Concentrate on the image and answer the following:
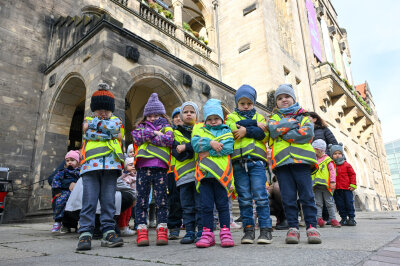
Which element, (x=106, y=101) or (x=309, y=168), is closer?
(x=309, y=168)

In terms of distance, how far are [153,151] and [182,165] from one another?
0.38 m

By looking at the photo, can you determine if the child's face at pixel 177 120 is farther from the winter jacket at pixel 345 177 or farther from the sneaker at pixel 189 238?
the winter jacket at pixel 345 177

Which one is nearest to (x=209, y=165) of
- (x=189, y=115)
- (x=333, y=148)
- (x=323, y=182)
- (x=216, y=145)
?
(x=216, y=145)

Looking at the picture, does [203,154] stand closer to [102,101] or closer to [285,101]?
[285,101]

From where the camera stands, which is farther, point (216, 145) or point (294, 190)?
point (294, 190)

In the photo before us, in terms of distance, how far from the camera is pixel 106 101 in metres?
3.05

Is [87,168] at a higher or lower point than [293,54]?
lower

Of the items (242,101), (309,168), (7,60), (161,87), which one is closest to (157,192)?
(242,101)

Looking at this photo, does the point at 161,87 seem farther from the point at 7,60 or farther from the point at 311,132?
the point at 311,132

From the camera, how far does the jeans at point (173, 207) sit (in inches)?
139

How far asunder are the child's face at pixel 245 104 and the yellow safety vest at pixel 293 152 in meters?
0.50

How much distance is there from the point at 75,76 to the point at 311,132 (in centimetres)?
657

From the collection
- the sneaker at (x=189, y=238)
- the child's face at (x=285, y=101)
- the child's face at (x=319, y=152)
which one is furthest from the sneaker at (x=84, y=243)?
the child's face at (x=319, y=152)

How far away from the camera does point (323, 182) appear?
14.6ft
